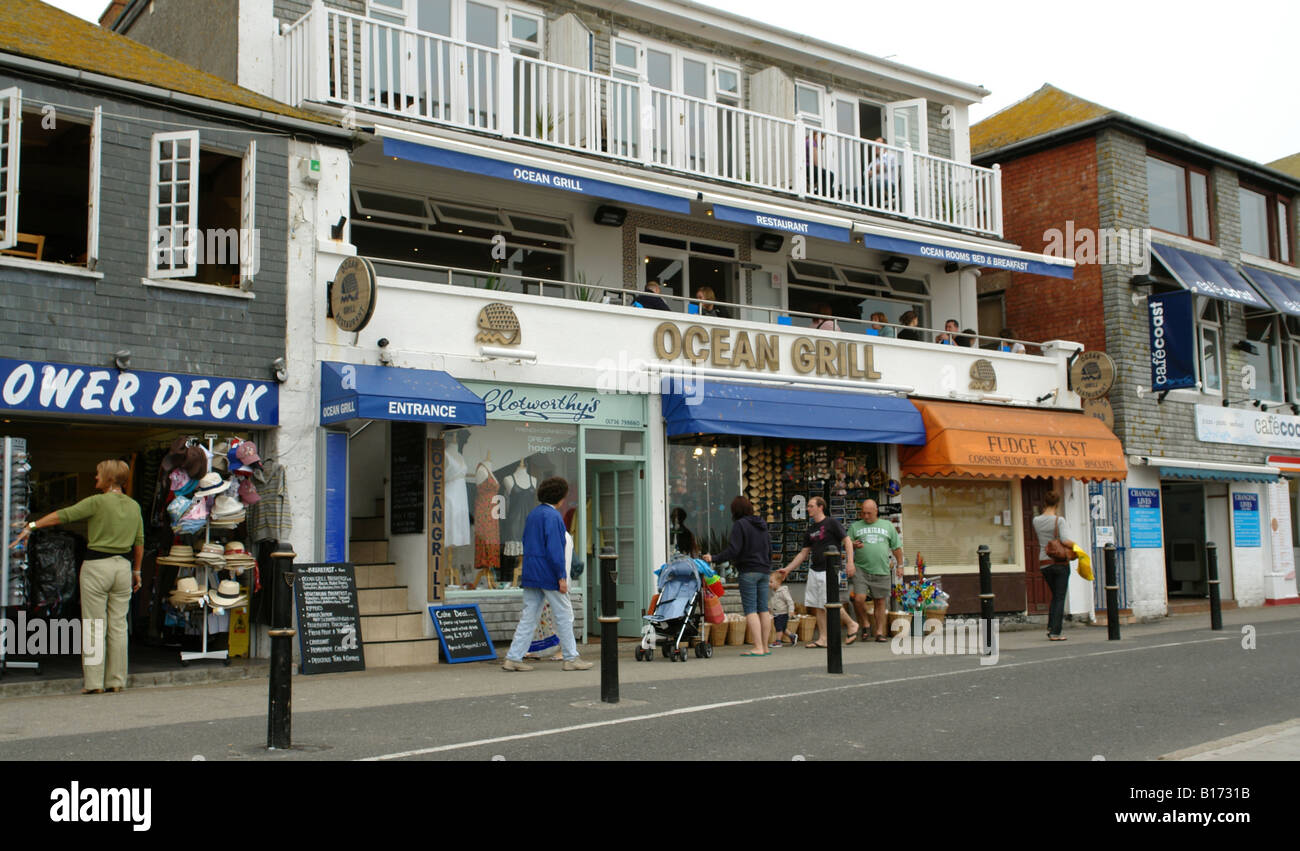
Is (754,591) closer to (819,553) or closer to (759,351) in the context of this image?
(819,553)

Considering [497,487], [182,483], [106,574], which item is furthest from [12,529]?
[497,487]

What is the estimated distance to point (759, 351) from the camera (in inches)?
659

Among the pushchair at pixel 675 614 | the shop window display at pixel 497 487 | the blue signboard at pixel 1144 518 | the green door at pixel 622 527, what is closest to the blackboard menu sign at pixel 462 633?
the shop window display at pixel 497 487

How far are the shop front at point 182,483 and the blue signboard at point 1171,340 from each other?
54.4 feet

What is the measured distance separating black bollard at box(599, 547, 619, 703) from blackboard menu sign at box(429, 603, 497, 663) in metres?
4.03

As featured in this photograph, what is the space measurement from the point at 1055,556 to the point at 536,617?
712 cm

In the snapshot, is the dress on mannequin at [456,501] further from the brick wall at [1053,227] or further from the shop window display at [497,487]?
the brick wall at [1053,227]

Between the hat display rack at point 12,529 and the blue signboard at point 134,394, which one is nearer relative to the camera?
the hat display rack at point 12,529

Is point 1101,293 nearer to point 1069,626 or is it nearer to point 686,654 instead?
point 1069,626

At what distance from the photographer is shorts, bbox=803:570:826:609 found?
1431cm

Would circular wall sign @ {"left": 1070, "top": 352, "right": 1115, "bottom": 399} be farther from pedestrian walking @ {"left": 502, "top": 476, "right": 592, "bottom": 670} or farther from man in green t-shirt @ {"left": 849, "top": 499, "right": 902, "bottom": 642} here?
pedestrian walking @ {"left": 502, "top": 476, "right": 592, "bottom": 670}

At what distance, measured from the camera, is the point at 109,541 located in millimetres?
10430

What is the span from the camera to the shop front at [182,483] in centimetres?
1102
